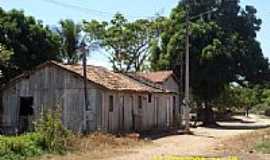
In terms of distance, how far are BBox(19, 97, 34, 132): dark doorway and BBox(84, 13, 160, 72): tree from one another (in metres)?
27.4

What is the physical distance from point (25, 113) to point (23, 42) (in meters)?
8.16

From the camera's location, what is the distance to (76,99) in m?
32.4

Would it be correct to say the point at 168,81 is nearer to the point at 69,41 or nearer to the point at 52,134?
the point at 69,41

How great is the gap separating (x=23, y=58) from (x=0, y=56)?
35.7 feet

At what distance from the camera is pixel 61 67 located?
32.5 metres

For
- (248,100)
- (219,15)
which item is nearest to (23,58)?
(219,15)

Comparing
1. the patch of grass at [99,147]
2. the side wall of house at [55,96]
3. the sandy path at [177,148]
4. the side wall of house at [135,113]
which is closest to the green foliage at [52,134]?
the patch of grass at [99,147]

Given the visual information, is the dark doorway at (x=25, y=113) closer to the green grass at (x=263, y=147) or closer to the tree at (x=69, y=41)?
the green grass at (x=263, y=147)

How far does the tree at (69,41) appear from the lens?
54.4m

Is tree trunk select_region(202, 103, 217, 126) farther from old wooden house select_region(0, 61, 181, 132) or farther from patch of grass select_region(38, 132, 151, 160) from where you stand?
patch of grass select_region(38, 132, 151, 160)

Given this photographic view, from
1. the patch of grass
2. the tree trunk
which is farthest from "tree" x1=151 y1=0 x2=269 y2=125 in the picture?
the patch of grass

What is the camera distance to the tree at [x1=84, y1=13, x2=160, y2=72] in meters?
61.4

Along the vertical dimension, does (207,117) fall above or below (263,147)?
above

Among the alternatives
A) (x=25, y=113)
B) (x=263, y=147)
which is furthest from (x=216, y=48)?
(x=263, y=147)
